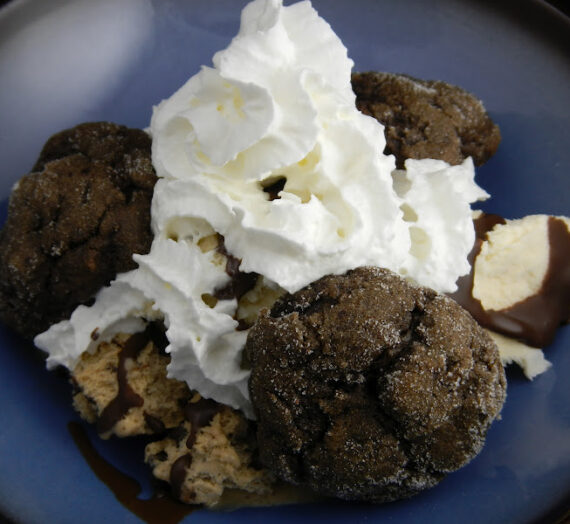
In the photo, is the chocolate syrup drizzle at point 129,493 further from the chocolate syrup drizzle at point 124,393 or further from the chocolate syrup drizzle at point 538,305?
the chocolate syrup drizzle at point 538,305

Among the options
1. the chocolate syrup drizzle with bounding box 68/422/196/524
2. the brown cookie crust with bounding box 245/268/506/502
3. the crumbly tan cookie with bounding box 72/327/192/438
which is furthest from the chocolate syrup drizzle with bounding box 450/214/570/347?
the chocolate syrup drizzle with bounding box 68/422/196/524

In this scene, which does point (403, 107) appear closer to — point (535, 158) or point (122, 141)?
point (535, 158)

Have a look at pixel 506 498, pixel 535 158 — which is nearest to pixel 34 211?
pixel 506 498

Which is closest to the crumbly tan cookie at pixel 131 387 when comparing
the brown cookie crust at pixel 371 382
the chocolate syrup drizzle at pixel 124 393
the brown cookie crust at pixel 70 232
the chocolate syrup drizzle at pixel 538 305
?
the chocolate syrup drizzle at pixel 124 393

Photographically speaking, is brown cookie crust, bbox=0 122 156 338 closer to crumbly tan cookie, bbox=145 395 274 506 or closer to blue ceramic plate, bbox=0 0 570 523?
blue ceramic plate, bbox=0 0 570 523

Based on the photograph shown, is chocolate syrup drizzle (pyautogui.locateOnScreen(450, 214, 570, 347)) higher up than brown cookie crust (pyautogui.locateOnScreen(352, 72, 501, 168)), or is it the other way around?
brown cookie crust (pyautogui.locateOnScreen(352, 72, 501, 168))

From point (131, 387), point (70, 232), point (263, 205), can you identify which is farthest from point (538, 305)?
point (70, 232)
